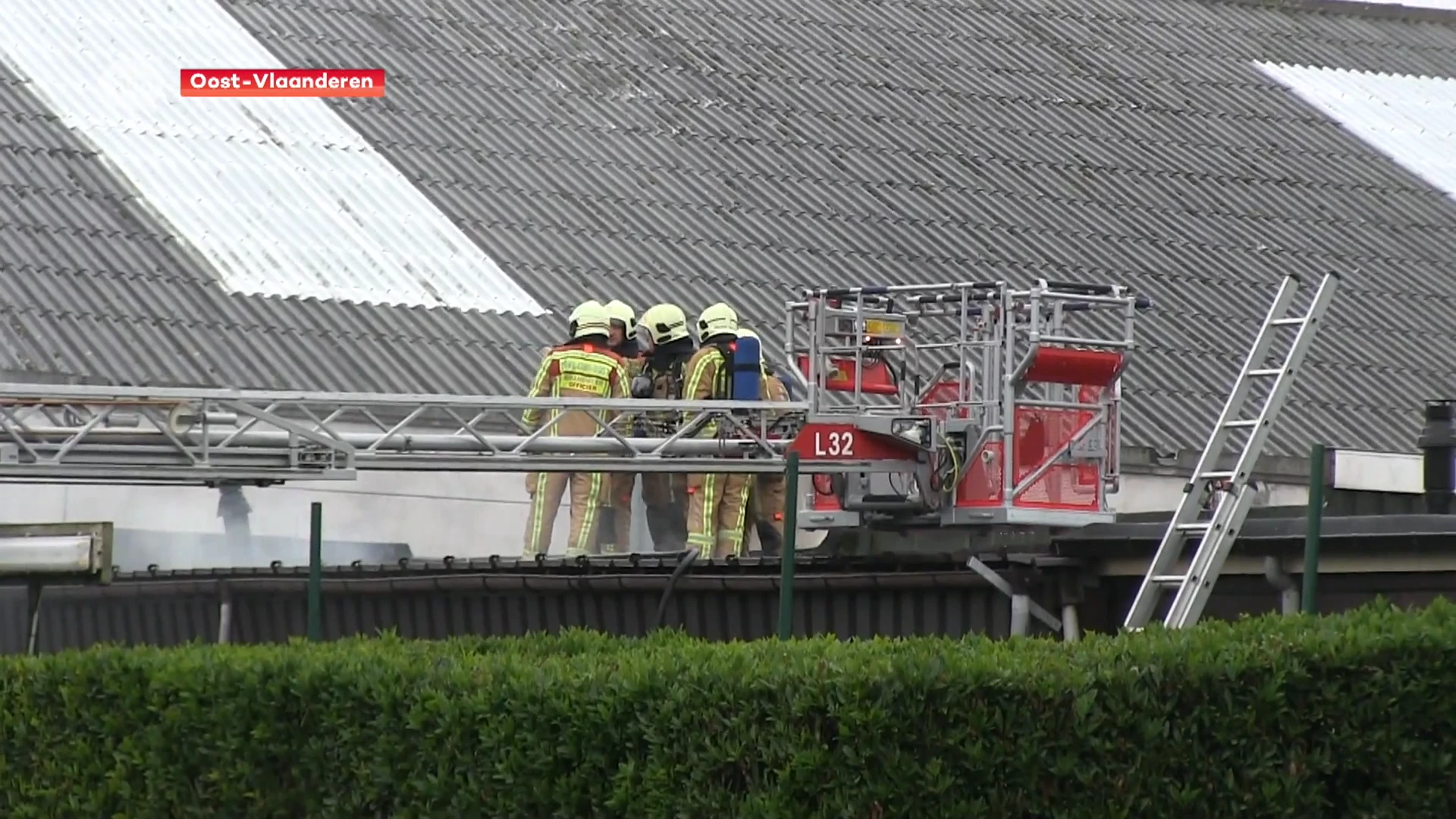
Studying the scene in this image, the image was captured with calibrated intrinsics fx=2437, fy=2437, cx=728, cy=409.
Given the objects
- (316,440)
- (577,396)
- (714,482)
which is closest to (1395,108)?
(714,482)

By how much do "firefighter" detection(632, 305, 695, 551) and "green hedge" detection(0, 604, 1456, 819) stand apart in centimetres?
639

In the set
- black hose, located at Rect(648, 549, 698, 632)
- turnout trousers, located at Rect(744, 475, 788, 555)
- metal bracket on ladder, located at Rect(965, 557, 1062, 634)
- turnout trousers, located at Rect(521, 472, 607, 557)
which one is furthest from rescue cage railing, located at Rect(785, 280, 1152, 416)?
metal bracket on ladder, located at Rect(965, 557, 1062, 634)

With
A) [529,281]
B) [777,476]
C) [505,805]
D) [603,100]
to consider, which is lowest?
[505,805]

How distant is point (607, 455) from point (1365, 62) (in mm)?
18199

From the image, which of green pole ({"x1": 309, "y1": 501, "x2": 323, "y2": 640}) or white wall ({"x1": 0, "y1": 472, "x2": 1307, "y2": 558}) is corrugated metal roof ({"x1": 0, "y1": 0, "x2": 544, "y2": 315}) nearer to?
white wall ({"x1": 0, "y1": 472, "x2": 1307, "y2": 558})

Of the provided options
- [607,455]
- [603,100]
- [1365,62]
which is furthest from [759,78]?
[607,455]

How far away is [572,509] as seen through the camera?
15648mm

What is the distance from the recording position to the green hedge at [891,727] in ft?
22.2

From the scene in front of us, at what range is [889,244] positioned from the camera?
21.5 meters

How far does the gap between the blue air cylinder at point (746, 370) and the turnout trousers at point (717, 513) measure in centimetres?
67

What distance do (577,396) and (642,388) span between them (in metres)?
0.40

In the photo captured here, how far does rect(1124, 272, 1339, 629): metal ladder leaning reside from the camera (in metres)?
9.66

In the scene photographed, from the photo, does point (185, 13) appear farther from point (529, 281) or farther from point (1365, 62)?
point (1365, 62)

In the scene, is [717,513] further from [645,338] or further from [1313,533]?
[1313,533]
